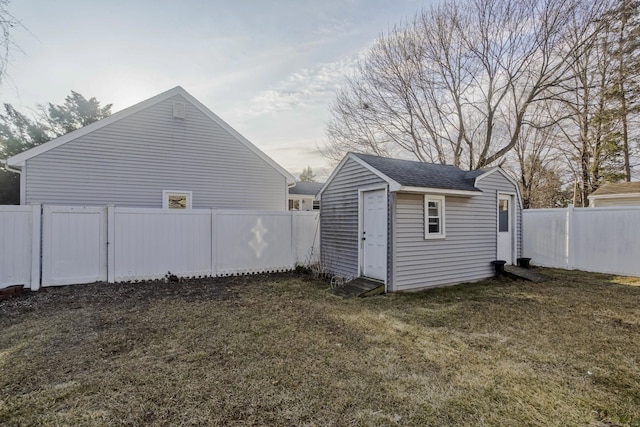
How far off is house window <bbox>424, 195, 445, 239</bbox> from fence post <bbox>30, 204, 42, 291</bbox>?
8641 mm

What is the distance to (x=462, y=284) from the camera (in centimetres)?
795

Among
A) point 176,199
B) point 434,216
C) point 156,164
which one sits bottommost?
point 434,216

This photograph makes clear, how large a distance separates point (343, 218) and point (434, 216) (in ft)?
7.96

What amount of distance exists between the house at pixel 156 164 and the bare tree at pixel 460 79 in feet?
26.7

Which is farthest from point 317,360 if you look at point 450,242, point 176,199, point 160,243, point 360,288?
point 176,199

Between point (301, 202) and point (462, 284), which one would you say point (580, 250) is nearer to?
point (462, 284)

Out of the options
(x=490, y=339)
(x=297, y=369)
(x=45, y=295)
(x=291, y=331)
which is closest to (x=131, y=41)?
(x=45, y=295)

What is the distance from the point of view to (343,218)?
868 cm

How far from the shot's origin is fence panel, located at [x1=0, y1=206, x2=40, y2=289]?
635cm

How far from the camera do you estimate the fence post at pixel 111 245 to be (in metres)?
7.23

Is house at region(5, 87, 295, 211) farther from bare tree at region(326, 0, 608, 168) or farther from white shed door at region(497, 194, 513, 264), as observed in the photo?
bare tree at region(326, 0, 608, 168)

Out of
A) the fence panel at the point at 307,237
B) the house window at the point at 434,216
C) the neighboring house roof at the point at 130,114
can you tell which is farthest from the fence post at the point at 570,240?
the neighboring house roof at the point at 130,114

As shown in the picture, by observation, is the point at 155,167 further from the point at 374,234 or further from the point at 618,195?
the point at 618,195

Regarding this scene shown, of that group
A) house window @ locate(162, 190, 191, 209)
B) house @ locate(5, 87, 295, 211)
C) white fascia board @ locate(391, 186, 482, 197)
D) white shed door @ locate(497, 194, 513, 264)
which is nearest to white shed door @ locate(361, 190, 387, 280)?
white fascia board @ locate(391, 186, 482, 197)
